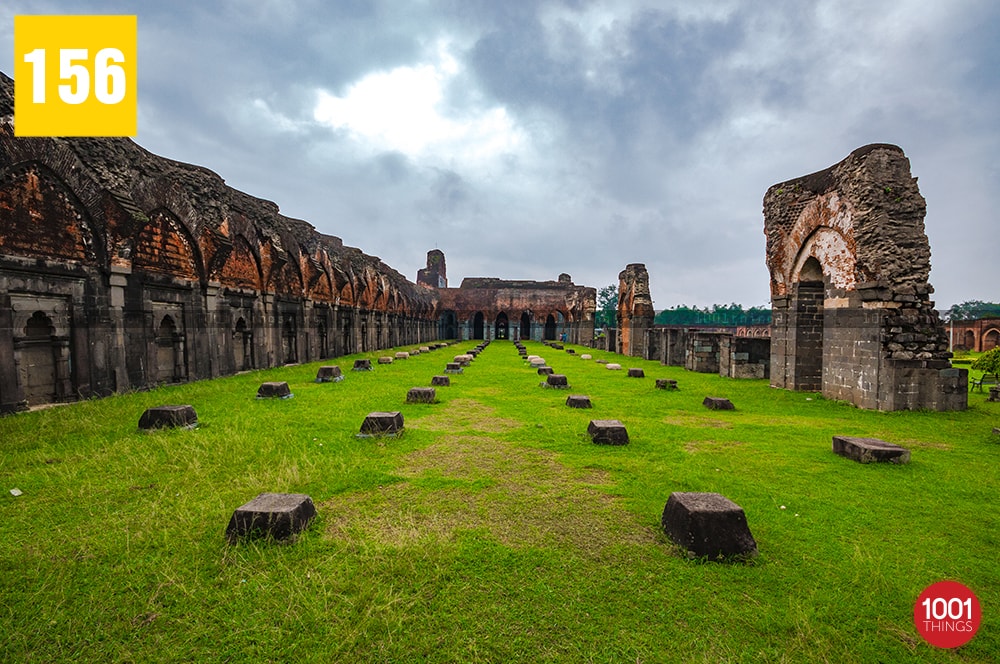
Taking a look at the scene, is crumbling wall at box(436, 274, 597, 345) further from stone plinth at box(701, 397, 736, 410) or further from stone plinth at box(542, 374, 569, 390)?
stone plinth at box(701, 397, 736, 410)

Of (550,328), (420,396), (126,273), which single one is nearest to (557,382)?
(420,396)

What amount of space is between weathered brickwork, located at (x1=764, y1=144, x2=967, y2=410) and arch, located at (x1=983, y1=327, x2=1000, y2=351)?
3738cm

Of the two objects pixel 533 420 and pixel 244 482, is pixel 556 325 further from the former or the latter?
pixel 244 482

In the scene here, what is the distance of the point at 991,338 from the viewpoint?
112 feet

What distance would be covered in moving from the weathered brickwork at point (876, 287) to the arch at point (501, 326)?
139 ft

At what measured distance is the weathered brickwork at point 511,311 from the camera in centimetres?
4766

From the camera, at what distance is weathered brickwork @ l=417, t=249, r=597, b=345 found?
47.7m

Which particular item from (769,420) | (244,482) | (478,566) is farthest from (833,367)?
(244,482)

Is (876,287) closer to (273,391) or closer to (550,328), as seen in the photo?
(273,391)

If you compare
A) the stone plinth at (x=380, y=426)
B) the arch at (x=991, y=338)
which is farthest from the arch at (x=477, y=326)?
the stone plinth at (x=380, y=426)

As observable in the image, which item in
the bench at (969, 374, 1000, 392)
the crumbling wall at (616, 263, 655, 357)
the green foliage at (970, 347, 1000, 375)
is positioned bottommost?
the bench at (969, 374, 1000, 392)

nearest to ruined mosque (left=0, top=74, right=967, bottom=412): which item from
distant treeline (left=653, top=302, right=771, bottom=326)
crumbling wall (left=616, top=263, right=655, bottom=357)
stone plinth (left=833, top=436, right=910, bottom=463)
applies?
stone plinth (left=833, top=436, right=910, bottom=463)

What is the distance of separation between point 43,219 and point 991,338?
177 ft

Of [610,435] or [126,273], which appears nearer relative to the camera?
[610,435]
